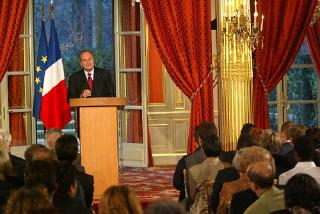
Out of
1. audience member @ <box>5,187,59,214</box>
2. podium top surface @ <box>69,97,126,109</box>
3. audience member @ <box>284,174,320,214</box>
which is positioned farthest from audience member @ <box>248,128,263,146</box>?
audience member @ <box>5,187,59,214</box>

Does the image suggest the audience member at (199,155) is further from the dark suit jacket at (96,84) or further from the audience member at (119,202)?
the audience member at (119,202)

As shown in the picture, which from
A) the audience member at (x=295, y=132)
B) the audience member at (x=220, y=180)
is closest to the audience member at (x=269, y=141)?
the audience member at (x=295, y=132)

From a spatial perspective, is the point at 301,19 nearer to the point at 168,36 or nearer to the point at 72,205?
the point at 168,36

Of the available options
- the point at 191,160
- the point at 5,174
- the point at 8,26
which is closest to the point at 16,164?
the point at 5,174

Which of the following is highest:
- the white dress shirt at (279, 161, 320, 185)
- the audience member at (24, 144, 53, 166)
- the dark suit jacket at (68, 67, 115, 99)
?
the dark suit jacket at (68, 67, 115, 99)

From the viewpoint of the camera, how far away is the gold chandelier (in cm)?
1060

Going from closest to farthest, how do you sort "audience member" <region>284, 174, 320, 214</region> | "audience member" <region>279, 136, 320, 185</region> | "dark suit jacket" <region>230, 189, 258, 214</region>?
1. "audience member" <region>284, 174, 320, 214</region>
2. "dark suit jacket" <region>230, 189, 258, 214</region>
3. "audience member" <region>279, 136, 320, 185</region>

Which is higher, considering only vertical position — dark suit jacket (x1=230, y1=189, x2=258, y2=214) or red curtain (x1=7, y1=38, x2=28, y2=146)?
red curtain (x1=7, y1=38, x2=28, y2=146)

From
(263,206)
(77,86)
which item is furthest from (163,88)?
(263,206)

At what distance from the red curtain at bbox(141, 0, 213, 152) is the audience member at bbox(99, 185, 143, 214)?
6786 mm

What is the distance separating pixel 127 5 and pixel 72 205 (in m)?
7.90

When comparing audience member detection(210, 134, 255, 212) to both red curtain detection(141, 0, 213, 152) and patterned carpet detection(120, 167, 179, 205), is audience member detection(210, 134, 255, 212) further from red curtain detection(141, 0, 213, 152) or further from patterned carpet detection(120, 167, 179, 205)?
red curtain detection(141, 0, 213, 152)

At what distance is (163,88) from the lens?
12.8m

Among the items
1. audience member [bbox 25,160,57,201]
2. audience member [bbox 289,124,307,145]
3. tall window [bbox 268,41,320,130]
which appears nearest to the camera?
audience member [bbox 25,160,57,201]
